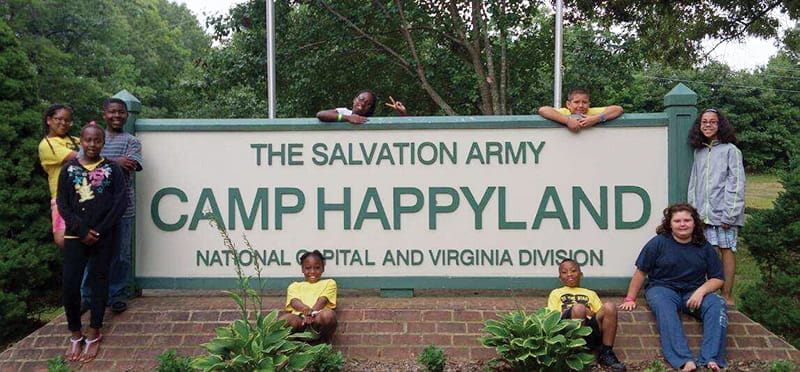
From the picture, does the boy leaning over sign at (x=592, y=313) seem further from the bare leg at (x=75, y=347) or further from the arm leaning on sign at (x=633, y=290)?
the bare leg at (x=75, y=347)

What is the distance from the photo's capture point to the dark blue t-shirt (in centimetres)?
416

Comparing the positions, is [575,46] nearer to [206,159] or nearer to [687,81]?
[206,159]

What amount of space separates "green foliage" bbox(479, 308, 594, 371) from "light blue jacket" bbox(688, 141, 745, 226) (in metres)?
1.36

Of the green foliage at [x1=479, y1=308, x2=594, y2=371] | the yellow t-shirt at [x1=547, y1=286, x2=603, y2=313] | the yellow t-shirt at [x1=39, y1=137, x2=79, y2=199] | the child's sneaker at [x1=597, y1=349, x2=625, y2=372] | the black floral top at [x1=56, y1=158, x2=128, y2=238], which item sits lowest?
the child's sneaker at [x1=597, y1=349, x2=625, y2=372]

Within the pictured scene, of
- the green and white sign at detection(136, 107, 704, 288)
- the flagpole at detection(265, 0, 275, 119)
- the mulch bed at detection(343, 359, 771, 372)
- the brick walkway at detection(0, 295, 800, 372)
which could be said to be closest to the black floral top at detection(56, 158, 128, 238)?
the green and white sign at detection(136, 107, 704, 288)

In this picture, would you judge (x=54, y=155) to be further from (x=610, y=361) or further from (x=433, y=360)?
(x=610, y=361)

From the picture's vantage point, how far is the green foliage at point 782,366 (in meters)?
3.76

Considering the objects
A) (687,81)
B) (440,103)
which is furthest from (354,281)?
(687,81)

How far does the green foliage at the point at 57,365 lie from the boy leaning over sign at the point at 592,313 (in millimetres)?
3041

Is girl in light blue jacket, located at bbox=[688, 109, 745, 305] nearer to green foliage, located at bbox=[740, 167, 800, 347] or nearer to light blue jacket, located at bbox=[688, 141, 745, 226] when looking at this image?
light blue jacket, located at bbox=[688, 141, 745, 226]

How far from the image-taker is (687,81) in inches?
1182

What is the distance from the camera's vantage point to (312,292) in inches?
170

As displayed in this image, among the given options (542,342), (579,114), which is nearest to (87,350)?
(542,342)

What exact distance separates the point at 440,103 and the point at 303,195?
495cm
